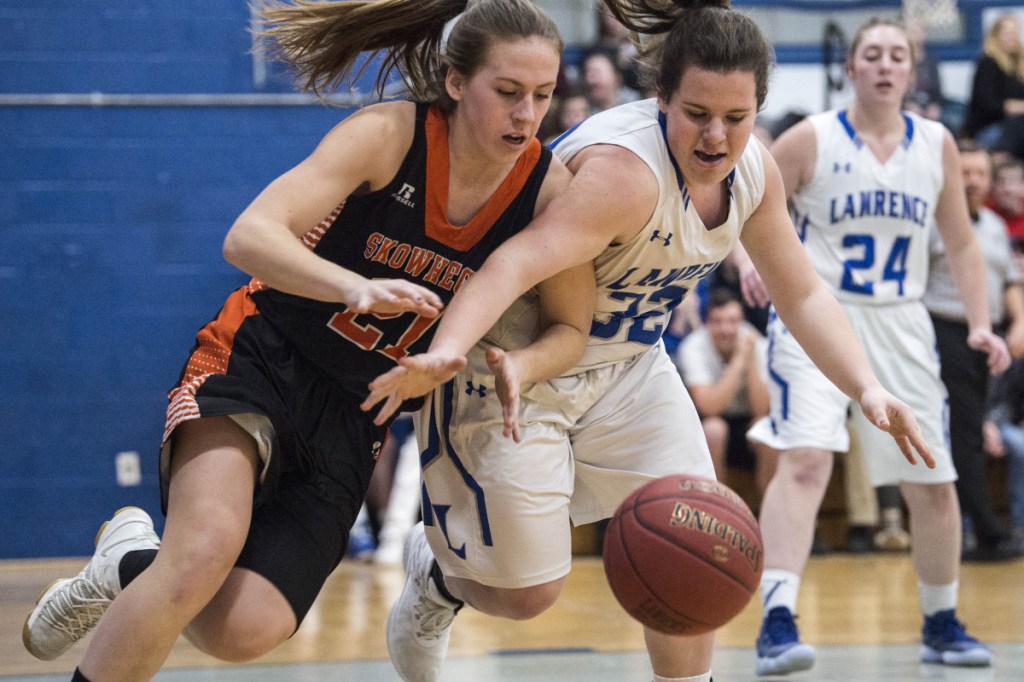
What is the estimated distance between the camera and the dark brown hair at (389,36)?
2.75 m

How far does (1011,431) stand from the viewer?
6910mm

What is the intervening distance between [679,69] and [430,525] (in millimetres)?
1224

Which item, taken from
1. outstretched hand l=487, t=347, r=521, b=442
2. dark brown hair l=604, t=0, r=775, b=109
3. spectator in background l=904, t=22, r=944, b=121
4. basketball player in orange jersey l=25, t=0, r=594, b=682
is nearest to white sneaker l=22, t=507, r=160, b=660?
basketball player in orange jersey l=25, t=0, r=594, b=682

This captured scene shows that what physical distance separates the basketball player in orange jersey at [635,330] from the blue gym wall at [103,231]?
4185mm

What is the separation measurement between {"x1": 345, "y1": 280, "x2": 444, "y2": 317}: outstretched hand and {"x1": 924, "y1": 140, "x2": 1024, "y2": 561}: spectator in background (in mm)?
3477

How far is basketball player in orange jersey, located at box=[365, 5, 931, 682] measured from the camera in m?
2.74

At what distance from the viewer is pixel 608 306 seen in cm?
301

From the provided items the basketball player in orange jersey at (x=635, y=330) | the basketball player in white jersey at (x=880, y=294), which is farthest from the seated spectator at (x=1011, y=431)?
the basketball player in orange jersey at (x=635, y=330)

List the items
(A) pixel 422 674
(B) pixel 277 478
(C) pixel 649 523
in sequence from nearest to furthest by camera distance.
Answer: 1. (C) pixel 649 523
2. (B) pixel 277 478
3. (A) pixel 422 674

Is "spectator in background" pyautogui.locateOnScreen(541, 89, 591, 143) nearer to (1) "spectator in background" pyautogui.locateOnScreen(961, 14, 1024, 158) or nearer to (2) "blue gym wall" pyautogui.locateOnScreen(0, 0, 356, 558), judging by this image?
(2) "blue gym wall" pyautogui.locateOnScreen(0, 0, 356, 558)

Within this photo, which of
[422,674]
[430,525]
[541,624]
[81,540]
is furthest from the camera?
[81,540]

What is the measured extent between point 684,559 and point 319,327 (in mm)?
948

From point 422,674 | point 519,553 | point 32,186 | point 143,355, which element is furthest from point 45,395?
point 519,553

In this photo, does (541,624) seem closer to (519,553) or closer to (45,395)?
(519,553)
